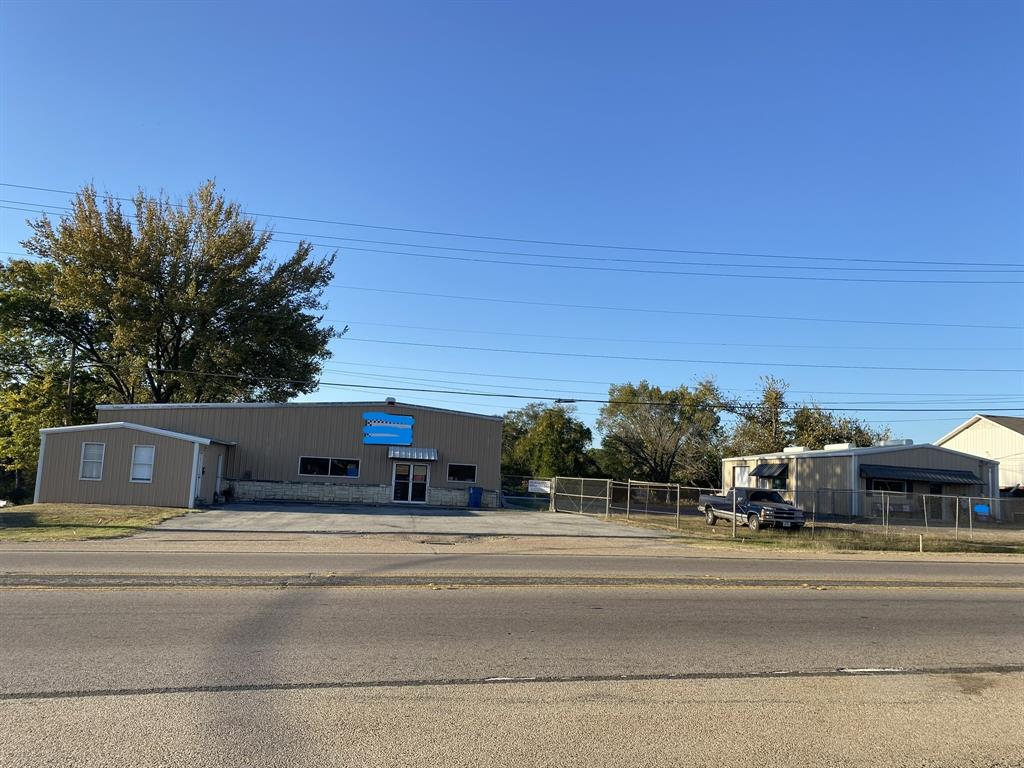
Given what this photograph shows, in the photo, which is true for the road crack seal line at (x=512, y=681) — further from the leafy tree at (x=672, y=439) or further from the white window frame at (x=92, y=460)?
the leafy tree at (x=672, y=439)

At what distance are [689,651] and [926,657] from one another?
2.32 meters

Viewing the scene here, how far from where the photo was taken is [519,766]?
13.7 feet

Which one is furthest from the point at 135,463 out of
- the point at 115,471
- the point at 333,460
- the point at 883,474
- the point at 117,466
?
the point at 883,474

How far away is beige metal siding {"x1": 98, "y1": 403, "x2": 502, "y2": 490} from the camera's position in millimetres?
33719

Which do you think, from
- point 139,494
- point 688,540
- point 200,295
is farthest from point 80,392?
point 688,540

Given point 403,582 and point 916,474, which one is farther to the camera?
point 916,474

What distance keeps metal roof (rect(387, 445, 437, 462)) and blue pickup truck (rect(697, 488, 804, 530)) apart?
13161mm

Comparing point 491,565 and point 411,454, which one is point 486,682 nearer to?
point 491,565

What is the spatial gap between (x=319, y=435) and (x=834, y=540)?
75.8 ft

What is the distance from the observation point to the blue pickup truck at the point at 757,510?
87.4 feet

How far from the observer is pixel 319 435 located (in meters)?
34.9

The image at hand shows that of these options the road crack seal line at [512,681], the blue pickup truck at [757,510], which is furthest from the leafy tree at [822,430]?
the road crack seal line at [512,681]

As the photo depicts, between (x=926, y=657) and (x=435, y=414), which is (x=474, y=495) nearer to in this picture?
(x=435, y=414)

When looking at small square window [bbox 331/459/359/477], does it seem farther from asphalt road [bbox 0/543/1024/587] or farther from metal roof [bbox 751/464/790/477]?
metal roof [bbox 751/464/790/477]
